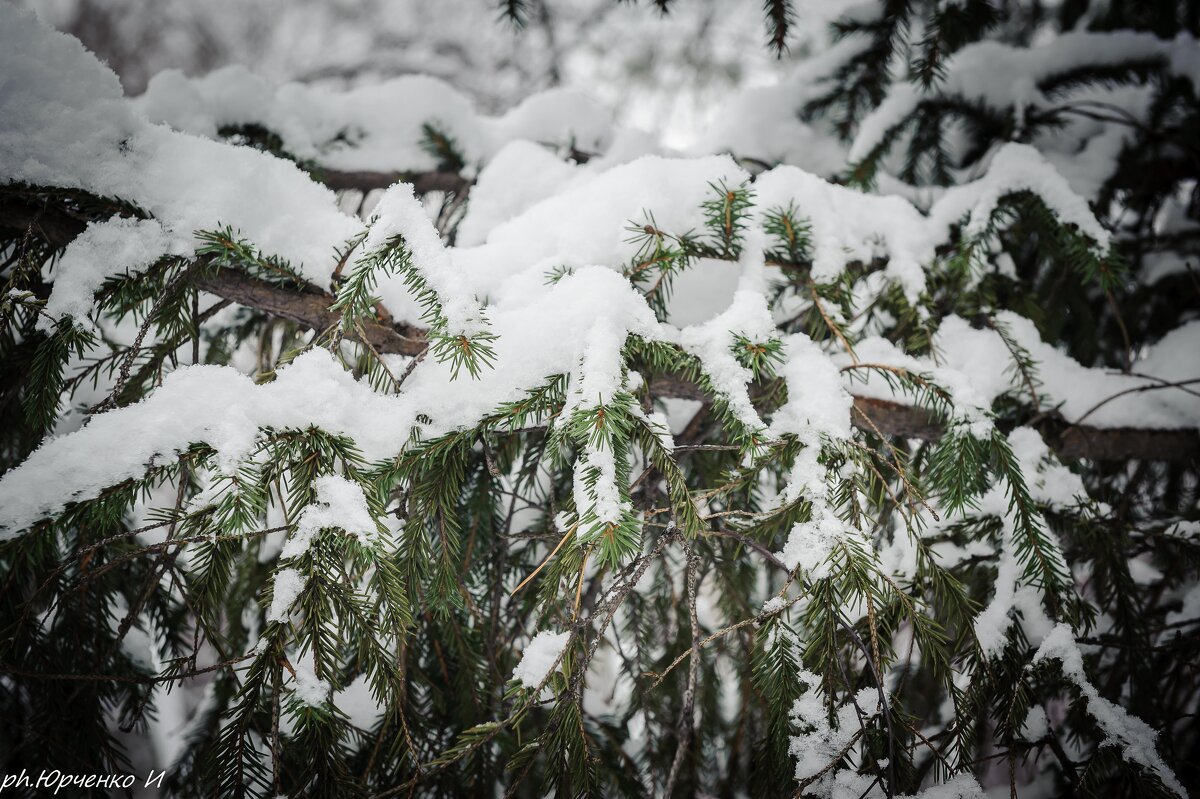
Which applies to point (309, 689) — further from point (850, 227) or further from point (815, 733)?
point (850, 227)

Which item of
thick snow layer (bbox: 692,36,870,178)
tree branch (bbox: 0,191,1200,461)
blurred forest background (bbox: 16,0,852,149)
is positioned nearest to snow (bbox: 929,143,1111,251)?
tree branch (bbox: 0,191,1200,461)

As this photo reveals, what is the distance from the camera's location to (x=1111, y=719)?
90cm

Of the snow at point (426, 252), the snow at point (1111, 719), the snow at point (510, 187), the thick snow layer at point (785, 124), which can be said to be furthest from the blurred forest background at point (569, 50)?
the snow at point (1111, 719)

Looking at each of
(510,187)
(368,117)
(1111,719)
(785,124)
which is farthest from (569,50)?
(1111,719)

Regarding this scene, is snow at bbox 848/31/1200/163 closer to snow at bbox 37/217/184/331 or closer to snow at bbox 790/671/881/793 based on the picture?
snow at bbox 790/671/881/793

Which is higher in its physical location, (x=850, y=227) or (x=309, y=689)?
(x=850, y=227)

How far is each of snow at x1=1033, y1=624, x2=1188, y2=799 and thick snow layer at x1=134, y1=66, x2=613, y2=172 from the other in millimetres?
1892

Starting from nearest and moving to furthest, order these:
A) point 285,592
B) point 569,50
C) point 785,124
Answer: point 285,592
point 785,124
point 569,50

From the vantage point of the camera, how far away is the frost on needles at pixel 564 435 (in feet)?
2.51

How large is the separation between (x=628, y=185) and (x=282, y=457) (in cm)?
84

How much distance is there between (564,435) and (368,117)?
166 centimetres

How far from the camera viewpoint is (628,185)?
3.87 ft

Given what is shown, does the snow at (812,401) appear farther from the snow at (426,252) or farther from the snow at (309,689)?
the snow at (309,689)

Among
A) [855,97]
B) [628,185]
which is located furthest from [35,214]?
[855,97]
